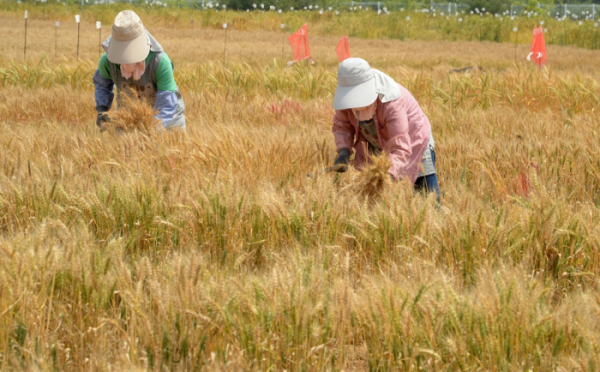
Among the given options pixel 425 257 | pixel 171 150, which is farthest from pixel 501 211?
pixel 171 150

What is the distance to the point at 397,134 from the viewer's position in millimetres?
2902

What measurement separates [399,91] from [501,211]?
0.80m

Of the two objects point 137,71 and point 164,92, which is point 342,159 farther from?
point 137,71

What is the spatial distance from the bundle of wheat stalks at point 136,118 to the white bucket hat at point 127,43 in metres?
0.20

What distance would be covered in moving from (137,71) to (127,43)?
20 centimetres

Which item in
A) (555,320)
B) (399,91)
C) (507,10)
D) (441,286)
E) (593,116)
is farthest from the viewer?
(507,10)

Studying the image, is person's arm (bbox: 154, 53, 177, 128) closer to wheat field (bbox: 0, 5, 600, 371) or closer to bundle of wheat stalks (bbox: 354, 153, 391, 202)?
wheat field (bbox: 0, 5, 600, 371)

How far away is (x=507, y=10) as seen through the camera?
39.9 m

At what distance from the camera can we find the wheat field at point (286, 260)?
1.64m

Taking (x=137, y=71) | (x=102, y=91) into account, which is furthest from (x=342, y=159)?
(x=102, y=91)

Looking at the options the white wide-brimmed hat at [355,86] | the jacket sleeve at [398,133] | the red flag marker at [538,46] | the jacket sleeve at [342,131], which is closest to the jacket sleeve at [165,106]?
the jacket sleeve at [342,131]

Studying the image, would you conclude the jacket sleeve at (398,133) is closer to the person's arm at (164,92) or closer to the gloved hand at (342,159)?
the gloved hand at (342,159)

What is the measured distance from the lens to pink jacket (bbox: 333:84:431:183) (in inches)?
113

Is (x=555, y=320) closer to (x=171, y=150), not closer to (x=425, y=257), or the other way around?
(x=425, y=257)
